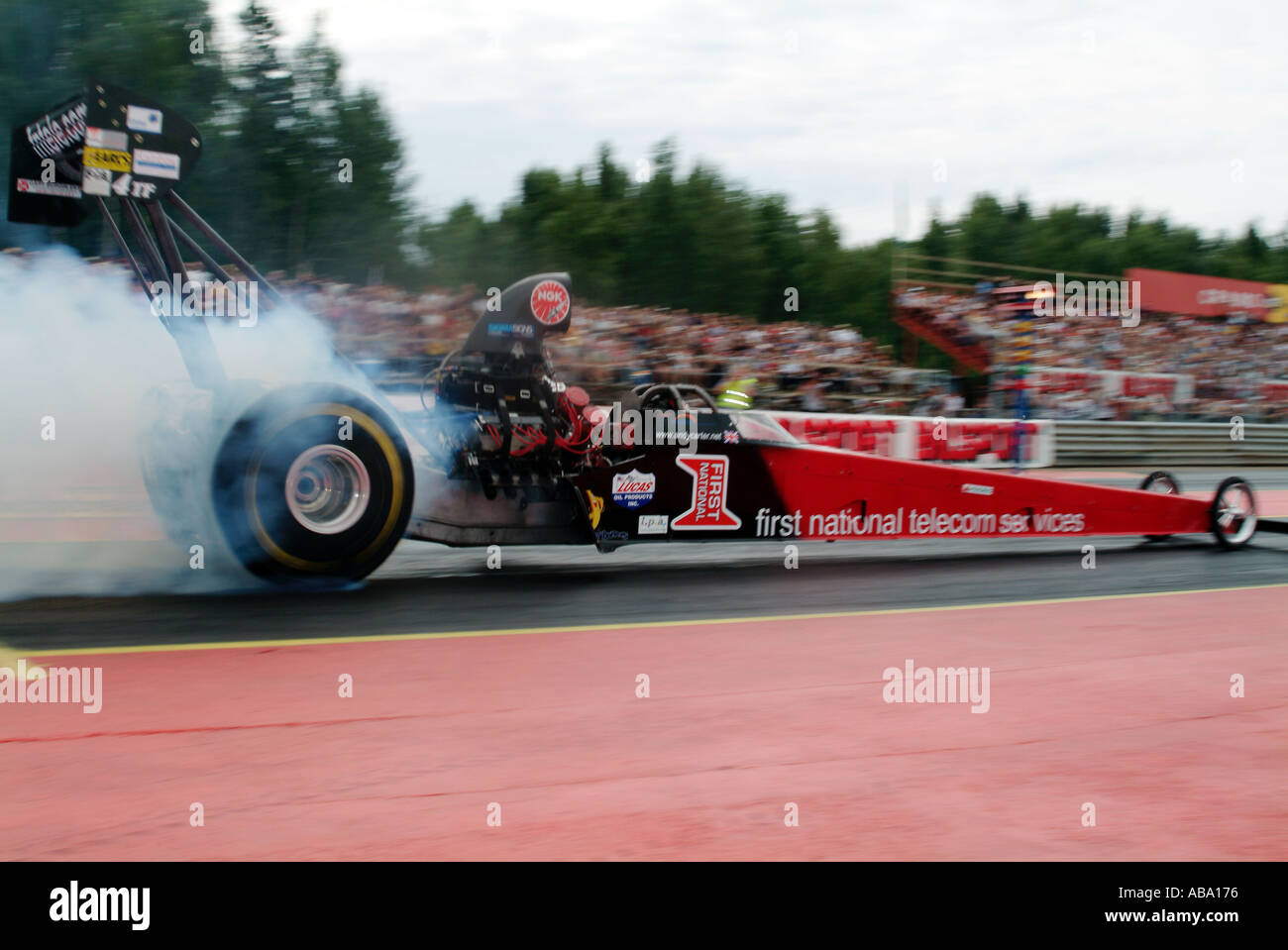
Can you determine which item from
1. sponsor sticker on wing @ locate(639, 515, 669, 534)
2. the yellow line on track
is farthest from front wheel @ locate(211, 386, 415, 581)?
sponsor sticker on wing @ locate(639, 515, 669, 534)

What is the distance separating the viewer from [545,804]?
344cm

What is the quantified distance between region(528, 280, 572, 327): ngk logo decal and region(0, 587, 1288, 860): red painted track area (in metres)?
2.21

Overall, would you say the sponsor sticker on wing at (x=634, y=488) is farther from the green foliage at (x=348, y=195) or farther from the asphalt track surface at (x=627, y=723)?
the green foliage at (x=348, y=195)

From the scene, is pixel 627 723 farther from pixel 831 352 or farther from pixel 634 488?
pixel 831 352

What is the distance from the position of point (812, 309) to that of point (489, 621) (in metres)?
68.9

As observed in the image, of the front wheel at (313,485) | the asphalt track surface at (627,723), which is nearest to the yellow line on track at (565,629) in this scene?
the asphalt track surface at (627,723)

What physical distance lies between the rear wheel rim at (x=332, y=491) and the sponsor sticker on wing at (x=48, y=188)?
1.88m

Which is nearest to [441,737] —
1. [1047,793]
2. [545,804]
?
[545,804]

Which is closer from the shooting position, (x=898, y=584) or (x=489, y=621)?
(x=489, y=621)

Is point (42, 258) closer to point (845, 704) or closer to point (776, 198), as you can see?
point (845, 704)

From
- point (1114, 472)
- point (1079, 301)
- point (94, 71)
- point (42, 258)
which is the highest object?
point (94, 71)

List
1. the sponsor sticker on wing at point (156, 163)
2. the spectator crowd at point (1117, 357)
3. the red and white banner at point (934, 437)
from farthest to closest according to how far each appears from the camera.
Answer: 1. the spectator crowd at point (1117, 357)
2. the red and white banner at point (934, 437)
3. the sponsor sticker on wing at point (156, 163)

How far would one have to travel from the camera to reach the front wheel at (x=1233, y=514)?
10008 millimetres

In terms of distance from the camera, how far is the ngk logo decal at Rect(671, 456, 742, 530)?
7.55 m
